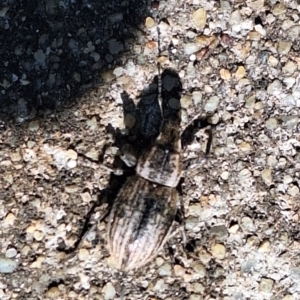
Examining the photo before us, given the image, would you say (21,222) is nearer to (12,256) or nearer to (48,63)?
(12,256)

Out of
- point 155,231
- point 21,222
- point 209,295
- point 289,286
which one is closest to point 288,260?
point 289,286

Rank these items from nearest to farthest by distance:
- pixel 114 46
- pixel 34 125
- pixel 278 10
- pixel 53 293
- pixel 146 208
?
pixel 146 208, pixel 53 293, pixel 34 125, pixel 114 46, pixel 278 10

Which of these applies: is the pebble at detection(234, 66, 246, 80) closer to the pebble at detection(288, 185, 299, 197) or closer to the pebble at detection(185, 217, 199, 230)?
the pebble at detection(288, 185, 299, 197)

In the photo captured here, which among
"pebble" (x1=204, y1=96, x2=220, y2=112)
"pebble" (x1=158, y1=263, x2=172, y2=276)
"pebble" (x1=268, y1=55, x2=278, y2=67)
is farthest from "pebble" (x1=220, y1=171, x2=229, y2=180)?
"pebble" (x1=268, y1=55, x2=278, y2=67)

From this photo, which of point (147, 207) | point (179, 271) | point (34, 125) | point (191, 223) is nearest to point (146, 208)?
point (147, 207)

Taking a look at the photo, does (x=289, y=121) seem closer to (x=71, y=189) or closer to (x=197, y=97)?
(x=197, y=97)

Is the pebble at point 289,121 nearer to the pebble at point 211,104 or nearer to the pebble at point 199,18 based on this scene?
the pebble at point 211,104

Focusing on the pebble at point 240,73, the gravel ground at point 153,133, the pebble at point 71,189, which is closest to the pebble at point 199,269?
the gravel ground at point 153,133
